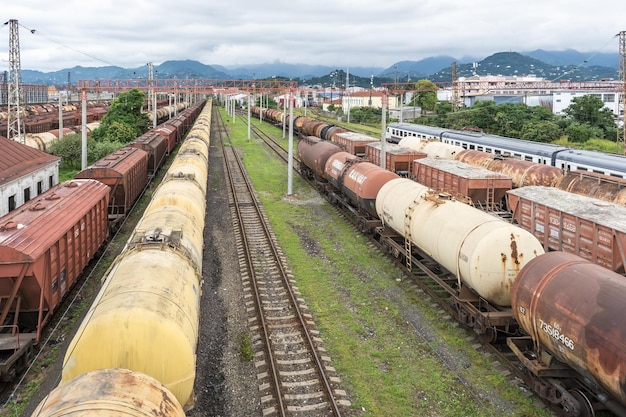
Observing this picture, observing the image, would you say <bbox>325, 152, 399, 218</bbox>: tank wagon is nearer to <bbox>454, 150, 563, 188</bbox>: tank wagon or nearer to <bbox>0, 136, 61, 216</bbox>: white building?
<bbox>454, 150, 563, 188</bbox>: tank wagon

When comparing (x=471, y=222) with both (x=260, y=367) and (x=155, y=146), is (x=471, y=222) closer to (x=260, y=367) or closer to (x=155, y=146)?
(x=260, y=367)

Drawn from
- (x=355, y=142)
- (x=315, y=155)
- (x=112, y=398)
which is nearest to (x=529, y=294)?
(x=112, y=398)

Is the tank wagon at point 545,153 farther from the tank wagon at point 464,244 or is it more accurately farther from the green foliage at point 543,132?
the green foliage at point 543,132

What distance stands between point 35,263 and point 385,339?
9.82 m

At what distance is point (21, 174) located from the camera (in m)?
22.4

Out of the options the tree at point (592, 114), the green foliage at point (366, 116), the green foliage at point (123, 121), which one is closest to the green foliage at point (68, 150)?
the green foliage at point (123, 121)

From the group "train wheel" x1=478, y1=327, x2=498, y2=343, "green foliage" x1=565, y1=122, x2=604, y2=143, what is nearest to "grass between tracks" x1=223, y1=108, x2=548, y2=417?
"train wheel" x1=478, y1=327, x2=498, y2=343

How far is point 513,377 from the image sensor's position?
12445mm

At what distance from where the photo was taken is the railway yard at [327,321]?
27.8 feet

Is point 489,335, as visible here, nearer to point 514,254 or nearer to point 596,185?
point 514,254

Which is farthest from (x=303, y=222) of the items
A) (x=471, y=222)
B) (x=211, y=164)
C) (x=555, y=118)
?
(x=555, y=118)

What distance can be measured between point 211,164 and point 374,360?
35480 mm

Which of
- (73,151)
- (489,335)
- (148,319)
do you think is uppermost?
(73,151)

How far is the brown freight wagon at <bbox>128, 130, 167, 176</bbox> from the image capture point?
3378cm
